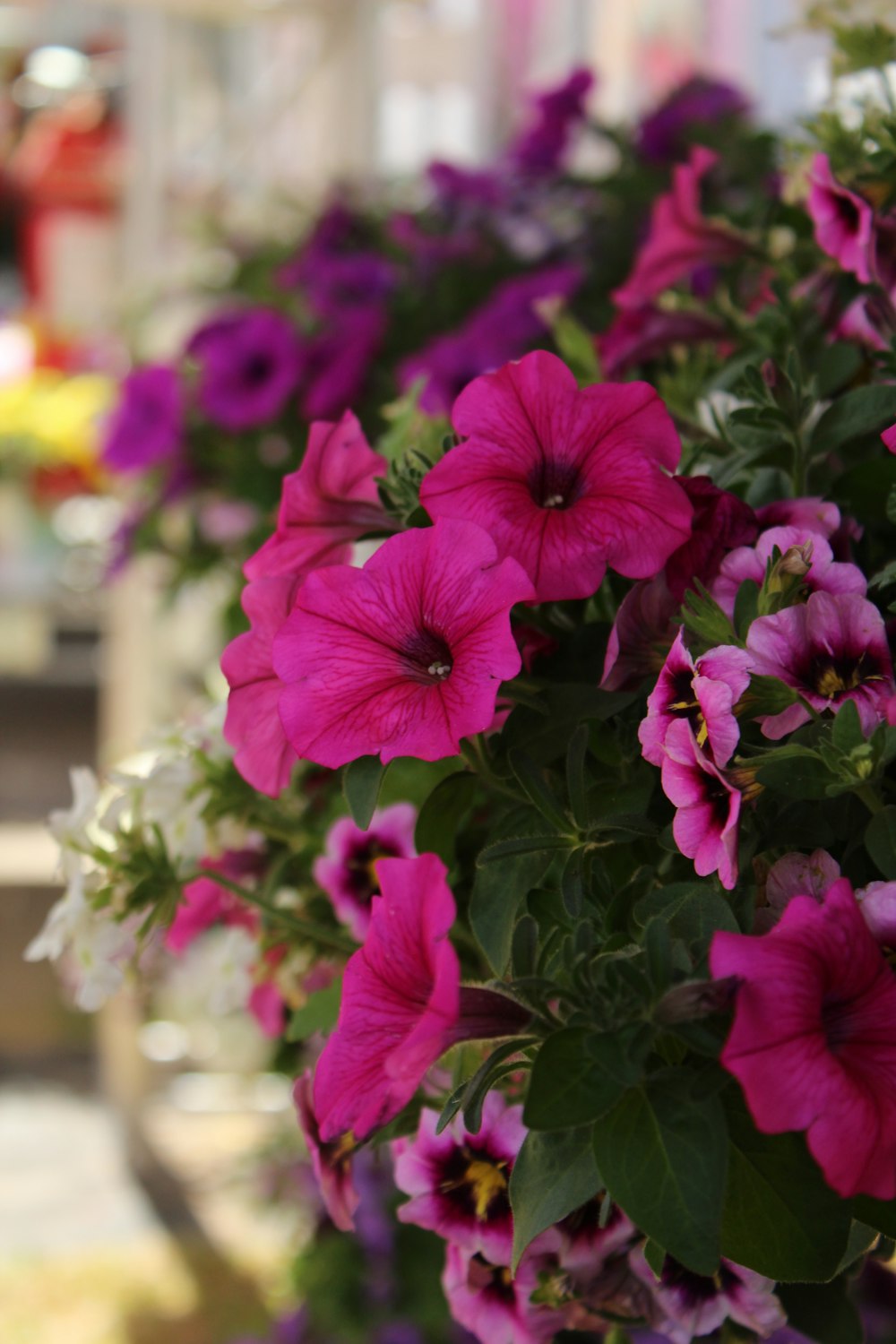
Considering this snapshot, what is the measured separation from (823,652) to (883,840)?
5cm

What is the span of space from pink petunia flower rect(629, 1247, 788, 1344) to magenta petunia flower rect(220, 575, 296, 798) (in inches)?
6.7

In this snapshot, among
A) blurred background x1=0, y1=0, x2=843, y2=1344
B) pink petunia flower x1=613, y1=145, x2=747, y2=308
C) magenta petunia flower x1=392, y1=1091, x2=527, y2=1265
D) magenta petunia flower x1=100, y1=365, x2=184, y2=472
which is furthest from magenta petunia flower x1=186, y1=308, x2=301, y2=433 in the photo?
magenta petunia flower x1=392, y1=1091, x2=527, y2=1265

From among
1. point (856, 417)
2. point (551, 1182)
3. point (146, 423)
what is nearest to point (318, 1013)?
point (551, 1182)

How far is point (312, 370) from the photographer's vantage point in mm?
1069

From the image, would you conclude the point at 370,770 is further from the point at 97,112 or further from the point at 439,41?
the point at 97,112

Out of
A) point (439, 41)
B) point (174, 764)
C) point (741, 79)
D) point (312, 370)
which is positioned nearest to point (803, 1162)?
point (174, 764)

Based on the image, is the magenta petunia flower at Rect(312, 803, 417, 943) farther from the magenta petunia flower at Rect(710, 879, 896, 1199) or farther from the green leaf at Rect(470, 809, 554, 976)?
the magenta petunia flower at Rect(710, 879, 896, 1199)

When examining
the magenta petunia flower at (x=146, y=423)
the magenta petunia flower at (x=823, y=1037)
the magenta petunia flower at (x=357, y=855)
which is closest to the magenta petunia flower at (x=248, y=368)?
the magenta petunia flower at (x=146, y=423)

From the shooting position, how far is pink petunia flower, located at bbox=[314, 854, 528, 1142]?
0.33m

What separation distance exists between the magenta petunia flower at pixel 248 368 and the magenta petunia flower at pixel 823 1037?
798 millimetres

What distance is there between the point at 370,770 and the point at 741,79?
1.30m

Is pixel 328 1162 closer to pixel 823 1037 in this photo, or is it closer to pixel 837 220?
pixel 823 1037

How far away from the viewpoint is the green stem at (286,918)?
1.57ft

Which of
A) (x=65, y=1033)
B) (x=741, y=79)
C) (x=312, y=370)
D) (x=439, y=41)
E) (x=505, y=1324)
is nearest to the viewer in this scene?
(x=505, y=1324)
